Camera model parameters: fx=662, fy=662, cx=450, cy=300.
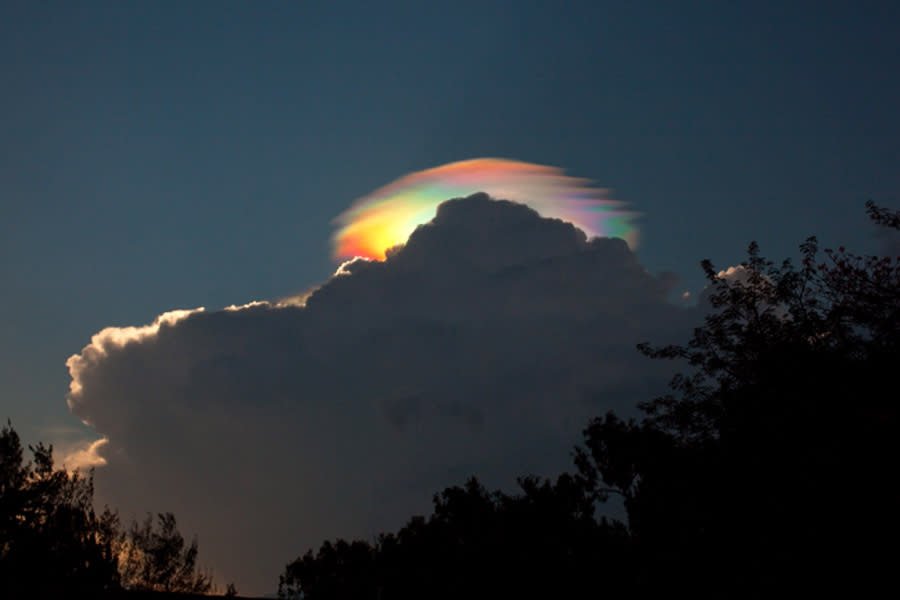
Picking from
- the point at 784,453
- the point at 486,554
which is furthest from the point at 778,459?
the point at 486,554

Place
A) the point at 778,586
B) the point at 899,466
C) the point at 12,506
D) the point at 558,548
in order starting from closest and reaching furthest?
the point at 899,466 → the point at 778,586 → the point at 12,506 → the point at 558,548

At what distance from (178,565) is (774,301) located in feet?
200

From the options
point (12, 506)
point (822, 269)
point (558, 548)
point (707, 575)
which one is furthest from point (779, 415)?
point (12, 506)

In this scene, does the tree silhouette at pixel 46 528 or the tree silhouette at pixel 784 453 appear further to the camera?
the tree silhouette at pixel 46 528

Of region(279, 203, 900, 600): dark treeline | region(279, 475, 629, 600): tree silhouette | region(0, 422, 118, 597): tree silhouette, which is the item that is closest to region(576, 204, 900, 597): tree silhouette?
region(279, 203, 900, 600): dark treeline

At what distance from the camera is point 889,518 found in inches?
640

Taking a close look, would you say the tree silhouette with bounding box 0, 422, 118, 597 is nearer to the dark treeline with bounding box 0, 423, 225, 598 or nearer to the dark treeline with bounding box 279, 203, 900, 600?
the dark treeline with bounding box 0, 423, 225, 598

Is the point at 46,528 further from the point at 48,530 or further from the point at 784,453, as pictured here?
the point at 784,453

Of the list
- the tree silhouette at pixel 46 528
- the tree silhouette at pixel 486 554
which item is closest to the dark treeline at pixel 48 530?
the tree silhouette at pixel 46 528

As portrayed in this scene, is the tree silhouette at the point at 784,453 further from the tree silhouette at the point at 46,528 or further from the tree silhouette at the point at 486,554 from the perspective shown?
the tree silhouette at the point at 46,528

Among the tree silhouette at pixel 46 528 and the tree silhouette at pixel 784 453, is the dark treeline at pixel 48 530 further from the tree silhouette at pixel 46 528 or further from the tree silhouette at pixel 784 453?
the tree silhouette at pixel 784 453

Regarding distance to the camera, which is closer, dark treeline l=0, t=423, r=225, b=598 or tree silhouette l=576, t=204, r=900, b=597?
tree silhouette l=576, t=204, r=900, b=597

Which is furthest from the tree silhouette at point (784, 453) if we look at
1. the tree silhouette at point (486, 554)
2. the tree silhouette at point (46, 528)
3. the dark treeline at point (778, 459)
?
the tree silhouette at point (46, 528)

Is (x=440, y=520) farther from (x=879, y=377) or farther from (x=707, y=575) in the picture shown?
(x=879, y=377)
